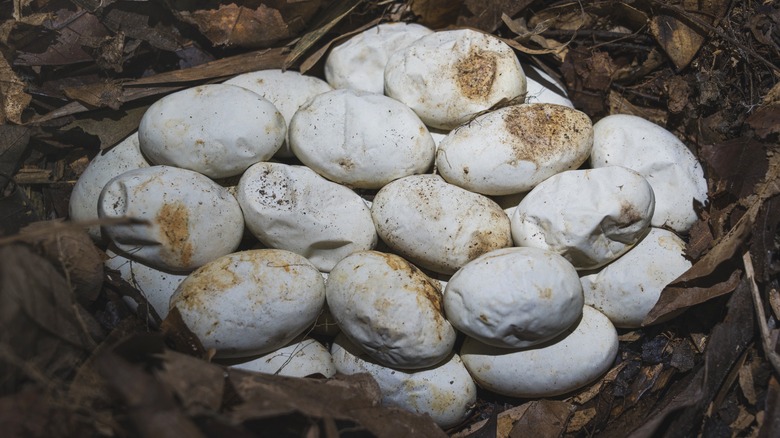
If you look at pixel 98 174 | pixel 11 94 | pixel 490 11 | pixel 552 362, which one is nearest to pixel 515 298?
pixel 552 362

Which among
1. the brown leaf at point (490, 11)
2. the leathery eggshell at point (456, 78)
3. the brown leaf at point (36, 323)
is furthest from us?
the brown leaf at point (490, 11)

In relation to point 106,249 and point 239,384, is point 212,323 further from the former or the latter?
point 106,249

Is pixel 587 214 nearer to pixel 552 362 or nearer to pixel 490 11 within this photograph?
pixel 552 362

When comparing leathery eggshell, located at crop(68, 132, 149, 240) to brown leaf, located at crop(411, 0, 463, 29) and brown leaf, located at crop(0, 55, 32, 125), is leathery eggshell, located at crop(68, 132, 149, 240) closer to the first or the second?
brown leaf, located at crop(0, 55, 32, 125)

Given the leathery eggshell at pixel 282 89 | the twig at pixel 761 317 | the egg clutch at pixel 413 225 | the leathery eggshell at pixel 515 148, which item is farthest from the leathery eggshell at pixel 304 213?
the twig at pixel 761 317

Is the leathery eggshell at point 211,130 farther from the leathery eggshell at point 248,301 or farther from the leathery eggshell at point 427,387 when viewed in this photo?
the leathery eggshell at point 427,387

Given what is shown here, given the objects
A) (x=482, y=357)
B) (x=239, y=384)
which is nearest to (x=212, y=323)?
(x=239, y=384)

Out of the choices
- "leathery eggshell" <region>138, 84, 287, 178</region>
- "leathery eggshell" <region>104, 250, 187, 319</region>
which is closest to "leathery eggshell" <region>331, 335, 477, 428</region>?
"leathery eggshell" <region>104, 250, 187, 319</region>
